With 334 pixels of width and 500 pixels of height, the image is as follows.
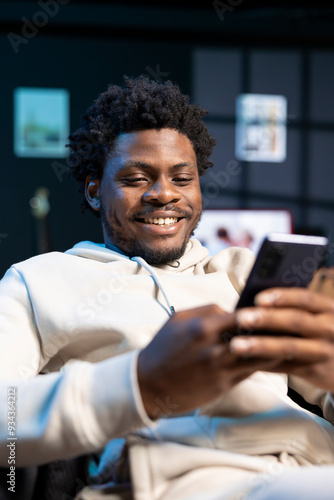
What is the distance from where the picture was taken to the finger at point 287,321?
71 centimetres

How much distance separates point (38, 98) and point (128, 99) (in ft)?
8.42

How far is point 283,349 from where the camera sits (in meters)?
0.73

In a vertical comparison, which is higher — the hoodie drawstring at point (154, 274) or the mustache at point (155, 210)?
the mustache at point (155, 210)

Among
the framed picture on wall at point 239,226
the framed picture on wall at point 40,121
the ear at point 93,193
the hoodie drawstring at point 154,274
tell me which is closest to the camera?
the hoodie drawstring at point 154,274

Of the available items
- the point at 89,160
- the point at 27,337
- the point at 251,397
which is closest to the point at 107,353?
the point at 27,337

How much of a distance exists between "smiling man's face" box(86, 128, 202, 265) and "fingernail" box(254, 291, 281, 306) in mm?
537

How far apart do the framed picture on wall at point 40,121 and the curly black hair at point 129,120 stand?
2.32 m

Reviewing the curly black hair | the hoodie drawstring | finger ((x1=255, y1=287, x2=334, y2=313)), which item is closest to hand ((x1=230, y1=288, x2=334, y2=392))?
finger ((x1=255, y1=287, x2=334, y2=313))

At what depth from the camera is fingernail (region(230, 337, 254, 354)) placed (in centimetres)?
71

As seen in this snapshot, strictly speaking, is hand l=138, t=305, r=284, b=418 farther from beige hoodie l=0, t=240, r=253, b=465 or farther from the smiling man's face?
the smiling man's face

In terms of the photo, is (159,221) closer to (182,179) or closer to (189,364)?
(182,179)

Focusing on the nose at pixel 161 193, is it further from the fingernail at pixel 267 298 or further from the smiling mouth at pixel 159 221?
the fingernail at pixel 267 298

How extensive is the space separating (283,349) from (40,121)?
328 cm

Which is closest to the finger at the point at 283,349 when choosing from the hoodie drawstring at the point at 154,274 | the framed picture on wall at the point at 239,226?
the hoodie drawstring at the point at 154,274
